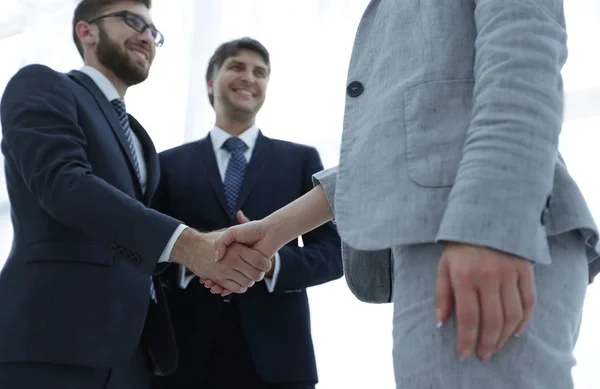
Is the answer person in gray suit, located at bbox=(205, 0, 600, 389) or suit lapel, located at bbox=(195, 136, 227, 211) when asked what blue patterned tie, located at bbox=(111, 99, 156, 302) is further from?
person in gray suit, located at bbox=(205, 0, 600, 389)

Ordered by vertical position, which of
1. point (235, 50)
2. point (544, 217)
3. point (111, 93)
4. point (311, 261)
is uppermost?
point (235, 50)

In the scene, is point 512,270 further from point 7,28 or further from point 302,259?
point 7,28

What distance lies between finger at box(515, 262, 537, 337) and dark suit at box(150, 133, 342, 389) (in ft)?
3.68

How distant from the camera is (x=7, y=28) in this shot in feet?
9.94

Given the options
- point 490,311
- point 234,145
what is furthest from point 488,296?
point 234,145

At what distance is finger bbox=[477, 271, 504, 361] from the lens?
0.67 metres

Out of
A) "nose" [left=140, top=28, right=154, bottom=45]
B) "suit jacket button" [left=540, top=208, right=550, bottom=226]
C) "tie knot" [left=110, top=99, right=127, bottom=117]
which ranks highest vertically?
"nose" [left=140, top=28, right=154, bottom=45]

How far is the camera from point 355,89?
0.88 meters

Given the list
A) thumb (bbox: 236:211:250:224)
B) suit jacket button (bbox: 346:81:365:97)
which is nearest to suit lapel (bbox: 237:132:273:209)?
thumb (bbox: 236:211:250:224)

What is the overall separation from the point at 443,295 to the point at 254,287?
1.16m

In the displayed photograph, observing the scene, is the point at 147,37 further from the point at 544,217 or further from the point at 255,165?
the point at 544,217

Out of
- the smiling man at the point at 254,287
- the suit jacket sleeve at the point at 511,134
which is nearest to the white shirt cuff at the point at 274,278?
the smiling man at the point at 254,287

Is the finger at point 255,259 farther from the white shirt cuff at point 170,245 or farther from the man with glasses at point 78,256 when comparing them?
the white shirt cuff at point 170,245

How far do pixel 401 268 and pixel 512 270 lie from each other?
13 centimetres
